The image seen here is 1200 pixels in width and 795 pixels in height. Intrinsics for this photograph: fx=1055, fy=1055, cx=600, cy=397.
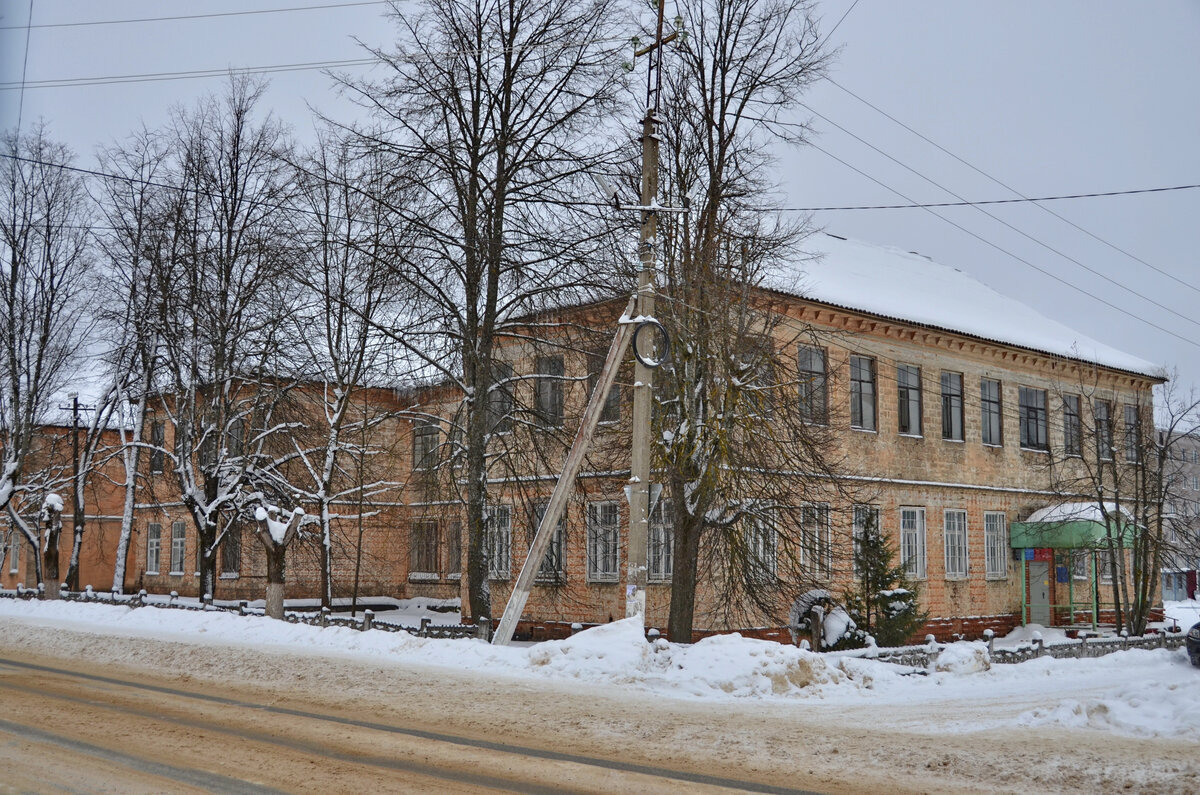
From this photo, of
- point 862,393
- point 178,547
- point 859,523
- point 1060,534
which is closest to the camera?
point 859,523

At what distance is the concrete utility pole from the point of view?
15.3 m

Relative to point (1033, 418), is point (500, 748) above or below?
below

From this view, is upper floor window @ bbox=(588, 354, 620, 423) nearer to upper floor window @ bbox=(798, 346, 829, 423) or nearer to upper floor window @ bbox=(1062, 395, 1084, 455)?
upper floor window @ bbox=(798, 346, 829, 423)

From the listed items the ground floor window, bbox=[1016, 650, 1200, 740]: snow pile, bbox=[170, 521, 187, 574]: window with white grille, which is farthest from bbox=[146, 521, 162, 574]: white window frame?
bbox=[1016, 650, 1200, 740]: snow pile

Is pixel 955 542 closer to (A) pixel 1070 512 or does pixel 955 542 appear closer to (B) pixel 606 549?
(A) pixel 1070 512

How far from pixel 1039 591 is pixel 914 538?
6.88m

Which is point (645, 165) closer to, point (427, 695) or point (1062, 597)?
point (427, 695)

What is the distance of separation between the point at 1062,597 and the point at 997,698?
23.4m

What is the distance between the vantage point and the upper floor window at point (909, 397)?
3086 cm

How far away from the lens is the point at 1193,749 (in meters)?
9.62

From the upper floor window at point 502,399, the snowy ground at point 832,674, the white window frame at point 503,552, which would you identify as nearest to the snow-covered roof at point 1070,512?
the snowy ground at point 832,674

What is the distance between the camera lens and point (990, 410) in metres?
33.9

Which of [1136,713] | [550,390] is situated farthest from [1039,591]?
[1136,713]

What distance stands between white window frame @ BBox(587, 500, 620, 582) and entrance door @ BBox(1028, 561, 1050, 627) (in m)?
15.5
